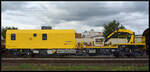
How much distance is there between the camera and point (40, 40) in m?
15.7

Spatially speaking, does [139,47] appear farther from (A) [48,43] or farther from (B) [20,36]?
(B) [20,36]

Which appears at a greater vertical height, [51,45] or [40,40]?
[40,40]

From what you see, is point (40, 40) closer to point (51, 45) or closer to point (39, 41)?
point (39, 41)

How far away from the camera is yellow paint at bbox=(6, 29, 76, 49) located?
51.4 ft

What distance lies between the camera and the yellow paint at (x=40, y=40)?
15656mm

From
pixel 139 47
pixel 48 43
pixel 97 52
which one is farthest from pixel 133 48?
pixel 48 43

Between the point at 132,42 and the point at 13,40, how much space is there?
1253 cm

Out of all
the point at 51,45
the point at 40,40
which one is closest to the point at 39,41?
the point at 40,40

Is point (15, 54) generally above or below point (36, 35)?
below

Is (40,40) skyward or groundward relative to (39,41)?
skyward

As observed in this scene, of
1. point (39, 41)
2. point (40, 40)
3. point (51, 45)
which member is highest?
point (40, 40)

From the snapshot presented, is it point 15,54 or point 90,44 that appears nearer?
point 15,54

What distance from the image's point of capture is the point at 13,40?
51.4ft

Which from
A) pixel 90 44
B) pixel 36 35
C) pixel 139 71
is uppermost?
pixel 36 35
